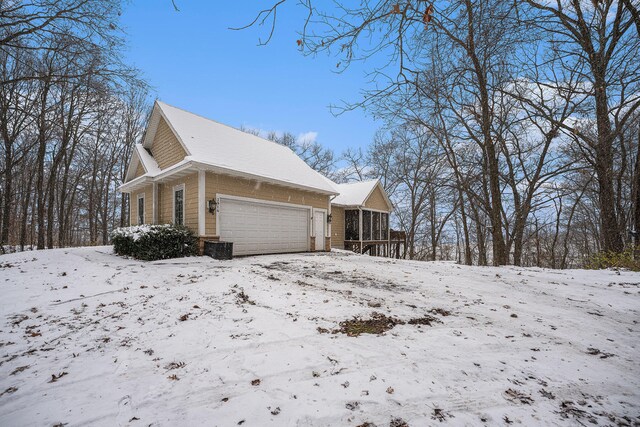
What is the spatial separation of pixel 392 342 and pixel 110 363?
285 cm

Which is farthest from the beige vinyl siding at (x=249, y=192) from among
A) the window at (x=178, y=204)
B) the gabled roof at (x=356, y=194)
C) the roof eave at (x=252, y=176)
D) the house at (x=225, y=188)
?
the gabled roof at (x=356, y=194)

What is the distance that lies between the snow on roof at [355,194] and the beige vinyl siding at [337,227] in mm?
602

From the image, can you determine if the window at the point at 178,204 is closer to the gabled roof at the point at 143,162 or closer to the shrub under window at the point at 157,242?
the shrub under window at the point at 157,242

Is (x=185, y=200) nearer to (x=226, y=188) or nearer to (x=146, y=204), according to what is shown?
(x=226, y=188)

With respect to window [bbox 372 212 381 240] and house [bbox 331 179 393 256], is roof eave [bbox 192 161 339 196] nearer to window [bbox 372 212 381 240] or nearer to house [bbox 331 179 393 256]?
house [bbox 331 179 393 256]

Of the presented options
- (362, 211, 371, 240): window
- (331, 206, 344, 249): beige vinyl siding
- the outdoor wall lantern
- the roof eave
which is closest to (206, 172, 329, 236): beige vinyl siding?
the outdoor wall lantern

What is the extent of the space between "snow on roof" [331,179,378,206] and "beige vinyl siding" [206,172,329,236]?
14.6ft

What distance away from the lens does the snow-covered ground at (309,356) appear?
1.98 m

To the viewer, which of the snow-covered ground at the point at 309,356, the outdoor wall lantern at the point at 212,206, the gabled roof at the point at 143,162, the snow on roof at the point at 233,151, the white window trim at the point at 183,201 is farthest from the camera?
the gabled roof at the point at 143,162

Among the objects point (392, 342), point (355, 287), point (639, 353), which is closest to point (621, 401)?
point (639, 353)

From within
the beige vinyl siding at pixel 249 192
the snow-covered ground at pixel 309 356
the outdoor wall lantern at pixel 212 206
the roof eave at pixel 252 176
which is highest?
the roof eave at pixel 252 176

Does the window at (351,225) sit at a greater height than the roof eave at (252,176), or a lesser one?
lesser

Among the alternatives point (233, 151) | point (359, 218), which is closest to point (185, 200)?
point (233, 151)

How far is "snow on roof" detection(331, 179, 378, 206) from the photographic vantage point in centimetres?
1809
